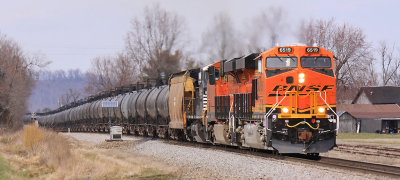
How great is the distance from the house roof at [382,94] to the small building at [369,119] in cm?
213

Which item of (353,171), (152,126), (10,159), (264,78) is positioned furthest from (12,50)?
(353,171)

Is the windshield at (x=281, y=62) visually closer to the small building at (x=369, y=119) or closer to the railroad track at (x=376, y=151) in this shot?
the railroad track at (x=376, y=151)

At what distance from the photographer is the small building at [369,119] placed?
72.2 m

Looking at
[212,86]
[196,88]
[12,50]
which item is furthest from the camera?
[12,50]

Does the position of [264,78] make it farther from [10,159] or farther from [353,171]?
[10,159]

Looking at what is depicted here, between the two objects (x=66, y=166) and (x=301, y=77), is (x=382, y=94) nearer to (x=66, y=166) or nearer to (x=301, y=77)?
Result: (x=301, y=77)

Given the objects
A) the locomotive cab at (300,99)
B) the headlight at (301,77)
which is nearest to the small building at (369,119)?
the locomotive cab at (300,99)

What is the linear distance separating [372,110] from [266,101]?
215 feet

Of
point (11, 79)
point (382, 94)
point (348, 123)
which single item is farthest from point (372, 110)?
point (11, 79)

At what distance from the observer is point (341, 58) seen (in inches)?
2051

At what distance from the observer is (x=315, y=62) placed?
55.5 ft

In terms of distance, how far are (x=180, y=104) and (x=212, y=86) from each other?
3772 millimetres

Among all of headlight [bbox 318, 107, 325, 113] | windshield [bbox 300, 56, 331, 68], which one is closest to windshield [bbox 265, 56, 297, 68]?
windshield [bbox 300, 56, 331, 68]

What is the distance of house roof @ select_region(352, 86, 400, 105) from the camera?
80.7m
